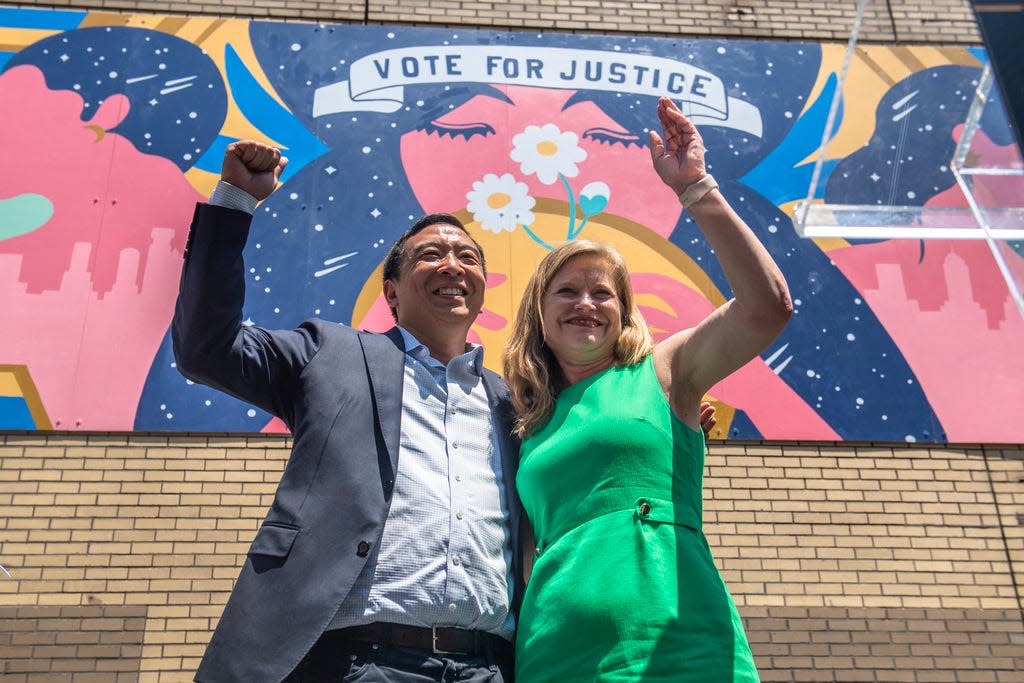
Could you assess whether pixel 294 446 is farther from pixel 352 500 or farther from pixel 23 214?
pixel 23 214

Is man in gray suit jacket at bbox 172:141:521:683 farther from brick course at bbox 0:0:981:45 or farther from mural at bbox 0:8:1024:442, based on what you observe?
brick course at bbox 0:0:981:45

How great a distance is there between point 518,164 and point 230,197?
4213mm

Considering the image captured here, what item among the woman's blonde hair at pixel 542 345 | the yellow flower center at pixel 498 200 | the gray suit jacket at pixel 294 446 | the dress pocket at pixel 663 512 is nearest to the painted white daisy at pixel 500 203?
the yellow flower center at pixel 498 200

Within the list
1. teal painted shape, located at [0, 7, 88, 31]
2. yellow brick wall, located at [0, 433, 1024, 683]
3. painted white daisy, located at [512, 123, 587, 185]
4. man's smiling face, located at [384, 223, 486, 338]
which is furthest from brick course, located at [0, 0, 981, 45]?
man's smiling face, located at [384, 223, 486, 338]

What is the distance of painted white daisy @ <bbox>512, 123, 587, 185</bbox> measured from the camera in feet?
20.5

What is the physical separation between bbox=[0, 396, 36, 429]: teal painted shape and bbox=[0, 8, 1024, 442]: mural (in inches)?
0.5

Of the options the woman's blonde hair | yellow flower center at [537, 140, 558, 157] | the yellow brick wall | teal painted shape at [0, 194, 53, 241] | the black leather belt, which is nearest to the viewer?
the black leather belt

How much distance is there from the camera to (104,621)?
504 centimetres

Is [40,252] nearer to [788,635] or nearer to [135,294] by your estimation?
[135,294]

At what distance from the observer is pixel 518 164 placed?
6270mm

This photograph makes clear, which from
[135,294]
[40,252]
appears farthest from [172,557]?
[40,252]

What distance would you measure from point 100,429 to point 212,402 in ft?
2.02

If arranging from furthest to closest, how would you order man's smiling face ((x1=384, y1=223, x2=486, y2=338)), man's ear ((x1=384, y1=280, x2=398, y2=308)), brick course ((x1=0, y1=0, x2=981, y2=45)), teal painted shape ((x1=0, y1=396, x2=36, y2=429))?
brick course ((x1=0, y1=0, x2=981, y2=45)) < teal painted shape ((x1=0, y1=396, x2=36, y2=429)) < man's ear ((x1=384, y1=280, x2=398, y2=308)) < man's smiling face ((x1=384, y1=223, x2=486, y2=338))

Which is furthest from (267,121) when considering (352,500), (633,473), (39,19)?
(633,473)
